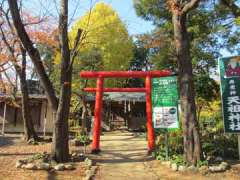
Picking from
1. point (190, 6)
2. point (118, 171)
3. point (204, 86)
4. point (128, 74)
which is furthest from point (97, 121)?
point (204, 86)

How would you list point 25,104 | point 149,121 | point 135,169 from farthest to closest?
point 25,104 < point 149,121 < point 135,169

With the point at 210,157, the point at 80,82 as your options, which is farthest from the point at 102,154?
the point at 80,82

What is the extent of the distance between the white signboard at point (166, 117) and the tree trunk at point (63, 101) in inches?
128

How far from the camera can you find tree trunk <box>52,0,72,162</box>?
10.7 m

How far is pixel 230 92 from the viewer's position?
10773 mm

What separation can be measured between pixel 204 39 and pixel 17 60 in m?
9.53

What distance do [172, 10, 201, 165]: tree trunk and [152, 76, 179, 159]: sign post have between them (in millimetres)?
1203

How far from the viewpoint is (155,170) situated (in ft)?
33.4

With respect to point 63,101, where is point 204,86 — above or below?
above

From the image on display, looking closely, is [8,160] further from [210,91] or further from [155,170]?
[210,91]

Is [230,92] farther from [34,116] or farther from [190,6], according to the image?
[34,116]

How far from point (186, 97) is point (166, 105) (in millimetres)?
1561

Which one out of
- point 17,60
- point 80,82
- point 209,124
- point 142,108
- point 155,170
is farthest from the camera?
point 142,108

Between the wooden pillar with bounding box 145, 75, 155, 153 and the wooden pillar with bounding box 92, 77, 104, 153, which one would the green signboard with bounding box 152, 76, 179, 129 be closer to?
the wooden pillar with bounding box 145, 75, 155, 153
